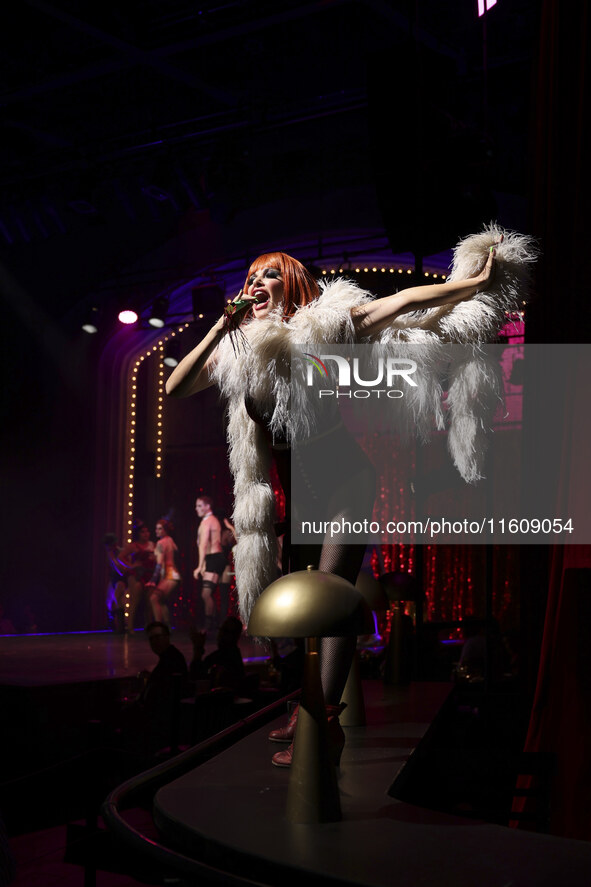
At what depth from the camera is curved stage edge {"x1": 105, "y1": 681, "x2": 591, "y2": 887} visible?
3.84ft

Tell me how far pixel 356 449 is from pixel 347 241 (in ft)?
27.5

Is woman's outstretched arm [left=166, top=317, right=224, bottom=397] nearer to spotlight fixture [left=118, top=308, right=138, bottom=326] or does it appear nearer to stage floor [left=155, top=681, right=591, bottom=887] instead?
stage floor [left=155, top=681, right=591, bottom=887]

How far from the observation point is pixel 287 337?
2035mm

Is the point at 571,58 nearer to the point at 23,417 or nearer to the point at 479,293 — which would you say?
the point at 479,293

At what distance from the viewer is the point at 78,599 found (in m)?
12.2

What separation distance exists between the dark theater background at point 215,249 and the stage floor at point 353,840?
0.03 meters

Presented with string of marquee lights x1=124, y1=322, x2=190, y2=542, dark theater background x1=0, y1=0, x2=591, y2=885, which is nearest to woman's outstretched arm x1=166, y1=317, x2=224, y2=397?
dark theater background x1=0, y1=0, x2=591, y2=885

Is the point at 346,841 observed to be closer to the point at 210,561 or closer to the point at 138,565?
the point at 210,561

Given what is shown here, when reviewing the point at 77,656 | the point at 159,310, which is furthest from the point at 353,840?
the point at 159,310

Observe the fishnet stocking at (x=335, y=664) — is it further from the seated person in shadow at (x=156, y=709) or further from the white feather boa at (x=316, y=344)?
the seated person in shadow at (x=156, y=709)

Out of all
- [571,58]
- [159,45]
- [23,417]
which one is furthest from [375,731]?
[23,417]

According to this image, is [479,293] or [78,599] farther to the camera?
[78,599]

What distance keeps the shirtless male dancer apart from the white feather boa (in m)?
9.33

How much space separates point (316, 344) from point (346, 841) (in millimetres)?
1120
